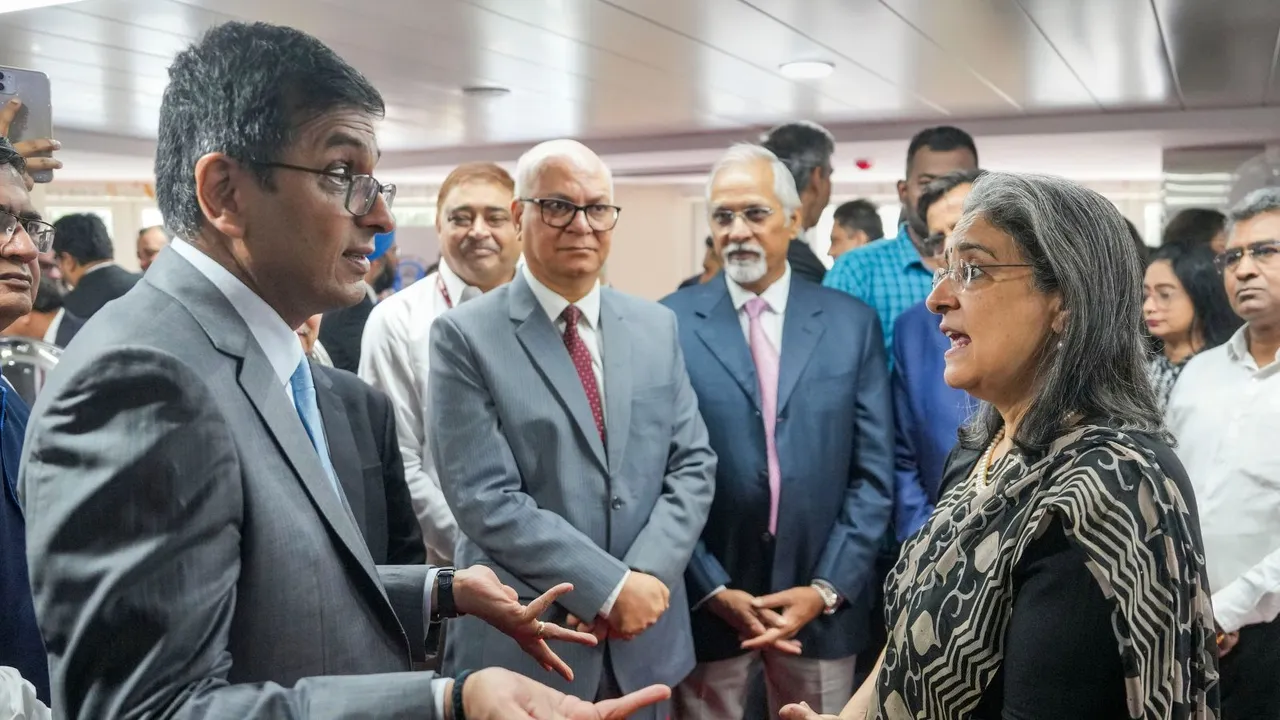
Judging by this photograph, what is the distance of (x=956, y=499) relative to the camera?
168cm

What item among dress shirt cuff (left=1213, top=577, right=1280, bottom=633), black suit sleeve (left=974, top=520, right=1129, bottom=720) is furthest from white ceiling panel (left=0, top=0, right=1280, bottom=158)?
black suit sleeve (left=974, top=520, right=1129, bottom=720)

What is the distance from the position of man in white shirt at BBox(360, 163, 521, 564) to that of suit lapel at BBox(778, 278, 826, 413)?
82cm

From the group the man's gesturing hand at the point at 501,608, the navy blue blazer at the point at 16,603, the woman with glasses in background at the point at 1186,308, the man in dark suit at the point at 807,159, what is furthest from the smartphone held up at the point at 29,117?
the woman with glasses in background at the point at 1186,308

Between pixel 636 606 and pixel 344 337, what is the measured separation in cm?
192

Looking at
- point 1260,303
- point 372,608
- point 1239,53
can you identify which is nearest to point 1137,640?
point 372,608

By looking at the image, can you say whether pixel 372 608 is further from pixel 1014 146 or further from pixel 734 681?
pixel 1014 146

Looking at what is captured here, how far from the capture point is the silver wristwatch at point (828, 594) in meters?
2.56

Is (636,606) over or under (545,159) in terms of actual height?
under

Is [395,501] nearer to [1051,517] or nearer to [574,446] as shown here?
[574,446]

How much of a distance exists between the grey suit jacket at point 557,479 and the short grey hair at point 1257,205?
5.54ft

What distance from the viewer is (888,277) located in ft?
10.5

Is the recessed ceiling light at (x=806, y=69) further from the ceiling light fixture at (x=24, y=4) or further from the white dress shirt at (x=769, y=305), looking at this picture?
the ceiling light fixture at (x=24, y=4)

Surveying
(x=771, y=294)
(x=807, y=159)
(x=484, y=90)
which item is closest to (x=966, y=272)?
(x=771, y=294)

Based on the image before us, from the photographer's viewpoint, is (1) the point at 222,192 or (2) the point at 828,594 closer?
(1) the point at 222,192
